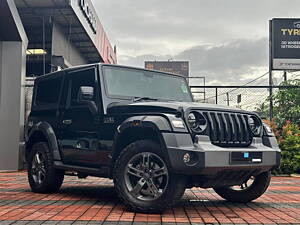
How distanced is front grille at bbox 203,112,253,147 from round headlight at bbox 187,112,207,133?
0.06 meters

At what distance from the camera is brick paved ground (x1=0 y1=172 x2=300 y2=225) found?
16.4 feet

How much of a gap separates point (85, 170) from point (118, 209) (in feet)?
3.04

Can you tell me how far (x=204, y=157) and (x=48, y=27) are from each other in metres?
19.7

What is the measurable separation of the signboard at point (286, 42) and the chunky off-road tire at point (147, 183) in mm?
14350

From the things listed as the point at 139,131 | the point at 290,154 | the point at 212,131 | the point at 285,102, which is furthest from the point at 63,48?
the point at 212,131

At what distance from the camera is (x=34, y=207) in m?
5.90

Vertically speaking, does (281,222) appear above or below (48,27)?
below

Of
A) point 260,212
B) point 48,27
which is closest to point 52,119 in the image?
point 260,212

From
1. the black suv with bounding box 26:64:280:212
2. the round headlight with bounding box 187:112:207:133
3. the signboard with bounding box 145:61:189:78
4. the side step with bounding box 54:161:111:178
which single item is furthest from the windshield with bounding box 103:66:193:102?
the signboard with bounding box 145:61:189:78

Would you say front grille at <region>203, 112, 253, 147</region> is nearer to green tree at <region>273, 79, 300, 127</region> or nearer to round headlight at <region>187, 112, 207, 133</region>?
round headlight at <region>187, 112, 207, 133</region>

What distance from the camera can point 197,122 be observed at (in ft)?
17.6

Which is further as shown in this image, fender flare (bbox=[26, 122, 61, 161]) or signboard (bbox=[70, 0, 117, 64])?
signboard (bbox=[70, 0, 117, 64])

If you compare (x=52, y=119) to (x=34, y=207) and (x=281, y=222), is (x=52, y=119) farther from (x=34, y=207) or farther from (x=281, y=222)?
(x=281, y=222)

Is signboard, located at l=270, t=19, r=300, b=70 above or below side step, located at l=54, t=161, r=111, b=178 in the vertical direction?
above
